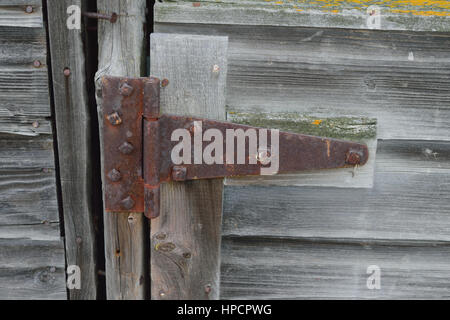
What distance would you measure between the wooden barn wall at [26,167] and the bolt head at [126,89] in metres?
0.23

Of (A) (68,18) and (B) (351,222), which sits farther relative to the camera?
(B) (351,222)

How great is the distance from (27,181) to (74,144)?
0.15 meters

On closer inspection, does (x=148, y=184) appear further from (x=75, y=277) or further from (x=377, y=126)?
(x=377, y=126)

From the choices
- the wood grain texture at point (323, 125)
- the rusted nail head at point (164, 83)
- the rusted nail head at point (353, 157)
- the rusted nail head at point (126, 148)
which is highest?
the rusted nail head at point (164, 83)

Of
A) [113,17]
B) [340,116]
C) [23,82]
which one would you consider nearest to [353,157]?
[340,116]

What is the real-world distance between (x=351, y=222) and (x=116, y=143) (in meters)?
0.55

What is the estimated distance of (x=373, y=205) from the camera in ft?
2.85

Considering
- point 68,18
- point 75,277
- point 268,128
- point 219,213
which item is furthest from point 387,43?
point 75,277

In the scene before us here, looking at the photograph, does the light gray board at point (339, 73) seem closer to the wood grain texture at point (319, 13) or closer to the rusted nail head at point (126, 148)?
the wood grain texture at point (319, 13)

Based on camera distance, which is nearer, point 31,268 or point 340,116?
point 340,116

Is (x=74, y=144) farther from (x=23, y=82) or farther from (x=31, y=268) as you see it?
(x=31, y=268)

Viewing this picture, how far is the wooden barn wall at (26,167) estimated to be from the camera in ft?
2.60

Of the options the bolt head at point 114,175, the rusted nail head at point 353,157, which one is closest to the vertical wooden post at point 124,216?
the bolt head at point 114,175
